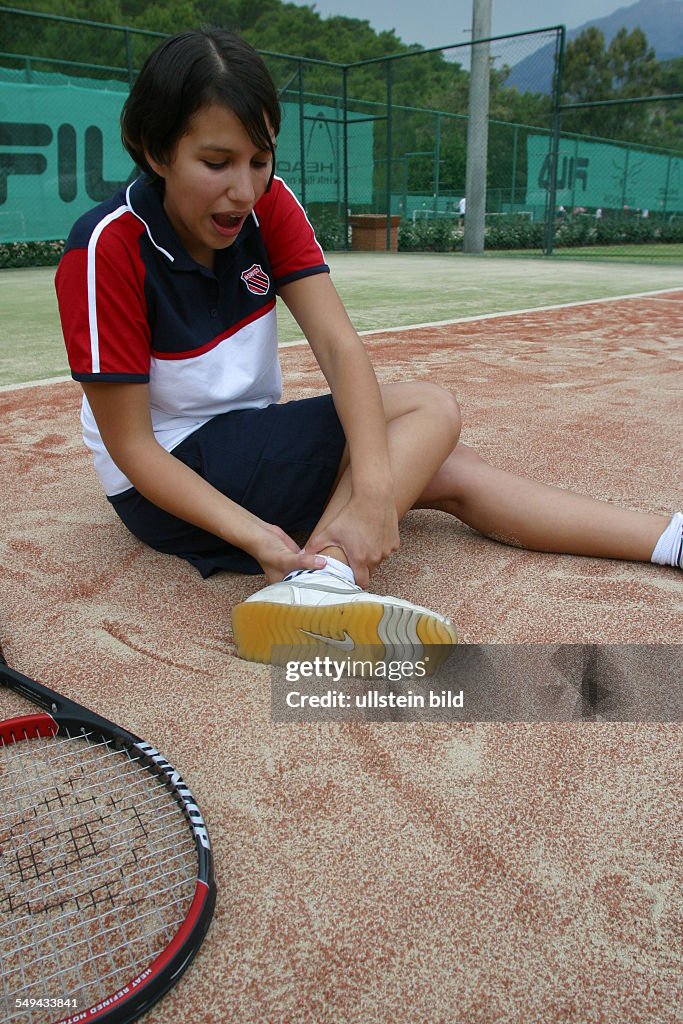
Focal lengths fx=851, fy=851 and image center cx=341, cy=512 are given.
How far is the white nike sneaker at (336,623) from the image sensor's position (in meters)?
1.19

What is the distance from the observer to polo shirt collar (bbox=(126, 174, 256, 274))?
137 centimetres

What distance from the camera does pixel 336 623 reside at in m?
1.20

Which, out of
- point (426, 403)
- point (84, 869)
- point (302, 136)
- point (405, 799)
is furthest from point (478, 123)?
point (84, 869)

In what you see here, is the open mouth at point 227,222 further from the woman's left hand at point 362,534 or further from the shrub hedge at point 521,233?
the shrub hedge at point 521,233

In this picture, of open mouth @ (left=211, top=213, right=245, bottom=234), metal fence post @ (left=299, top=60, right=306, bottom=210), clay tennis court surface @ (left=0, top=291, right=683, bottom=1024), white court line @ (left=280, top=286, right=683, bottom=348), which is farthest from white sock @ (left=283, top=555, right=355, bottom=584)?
metal fence post @ (left=299, top=60, right=306, bottom=210)

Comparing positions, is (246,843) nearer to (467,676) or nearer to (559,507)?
(467,676)


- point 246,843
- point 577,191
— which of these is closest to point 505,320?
point 246,843

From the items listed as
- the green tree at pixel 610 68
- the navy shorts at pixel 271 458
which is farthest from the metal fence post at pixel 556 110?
the green tree at pixel 610 68

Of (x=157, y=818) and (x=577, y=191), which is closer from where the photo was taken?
(x=157, y=818)

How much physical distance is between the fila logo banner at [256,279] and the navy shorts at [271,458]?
0.21m

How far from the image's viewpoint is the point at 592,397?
3.08 meters

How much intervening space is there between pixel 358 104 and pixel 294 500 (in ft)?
40.3

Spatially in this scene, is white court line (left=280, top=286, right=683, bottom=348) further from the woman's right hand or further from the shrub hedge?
the shrub hedge

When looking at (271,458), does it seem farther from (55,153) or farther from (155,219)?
(55,153)
